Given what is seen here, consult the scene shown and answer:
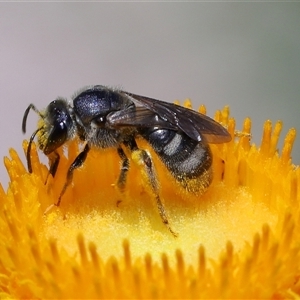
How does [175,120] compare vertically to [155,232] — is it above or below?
above

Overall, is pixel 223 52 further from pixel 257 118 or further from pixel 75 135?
pixel 75 135

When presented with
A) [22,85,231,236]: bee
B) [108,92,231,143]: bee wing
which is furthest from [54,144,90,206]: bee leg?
[108,92,231,143]: bee wing

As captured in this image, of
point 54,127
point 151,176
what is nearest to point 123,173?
point 151,176

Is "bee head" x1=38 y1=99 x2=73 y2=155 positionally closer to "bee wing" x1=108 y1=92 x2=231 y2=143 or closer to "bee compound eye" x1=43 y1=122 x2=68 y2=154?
"bee compound eye" x1=43 y1=122 x2=68 y2=154

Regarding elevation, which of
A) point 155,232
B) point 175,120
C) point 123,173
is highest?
point 175,120

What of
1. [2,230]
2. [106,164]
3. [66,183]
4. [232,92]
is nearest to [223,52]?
[232,92]

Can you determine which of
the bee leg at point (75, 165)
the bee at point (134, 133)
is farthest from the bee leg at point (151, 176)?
the bee leg at point (75, 165)

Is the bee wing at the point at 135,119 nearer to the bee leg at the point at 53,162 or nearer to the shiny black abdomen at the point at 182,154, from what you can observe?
the shiny black abdomen at the point at 182,154

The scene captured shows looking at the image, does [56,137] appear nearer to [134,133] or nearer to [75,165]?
[75,165]
